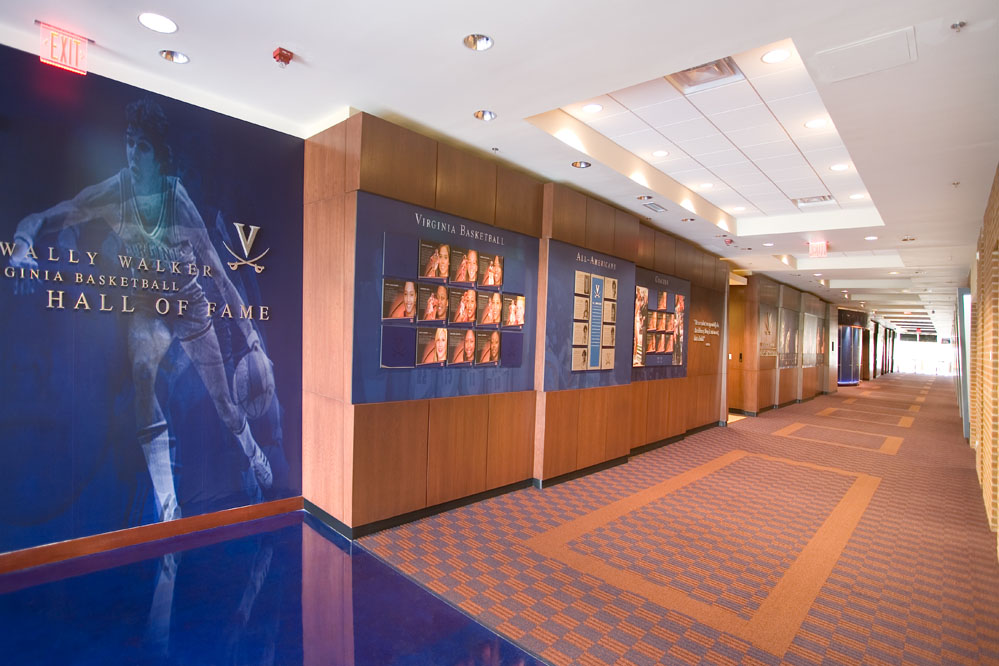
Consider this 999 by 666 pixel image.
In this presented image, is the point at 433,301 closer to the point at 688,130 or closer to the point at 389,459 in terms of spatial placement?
the point at 389,459

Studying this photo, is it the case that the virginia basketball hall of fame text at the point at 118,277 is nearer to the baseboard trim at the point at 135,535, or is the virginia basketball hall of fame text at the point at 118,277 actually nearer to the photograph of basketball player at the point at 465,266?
the baseboard trim at the point at 135,535

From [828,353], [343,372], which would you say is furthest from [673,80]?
[828,353]

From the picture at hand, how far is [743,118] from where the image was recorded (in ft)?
16.4

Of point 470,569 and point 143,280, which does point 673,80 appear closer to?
point 470,569

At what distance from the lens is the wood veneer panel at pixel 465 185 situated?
5.02 metres

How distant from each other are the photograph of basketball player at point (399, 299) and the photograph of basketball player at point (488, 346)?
917 mm

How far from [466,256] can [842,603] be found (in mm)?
4275

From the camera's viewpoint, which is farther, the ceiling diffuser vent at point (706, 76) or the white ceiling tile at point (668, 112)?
the white ceiling tile at point (668, 112)

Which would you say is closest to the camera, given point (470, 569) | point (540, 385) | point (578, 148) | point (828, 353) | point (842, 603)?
point (842, 603)

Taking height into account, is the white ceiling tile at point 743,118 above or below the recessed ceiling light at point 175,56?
above

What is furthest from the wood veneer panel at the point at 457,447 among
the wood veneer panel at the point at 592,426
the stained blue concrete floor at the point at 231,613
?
the wood veneer panel at the point at 592,426

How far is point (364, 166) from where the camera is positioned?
4.39 meters

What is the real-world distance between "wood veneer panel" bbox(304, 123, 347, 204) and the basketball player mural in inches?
41.7

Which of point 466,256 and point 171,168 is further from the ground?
point 171,168
